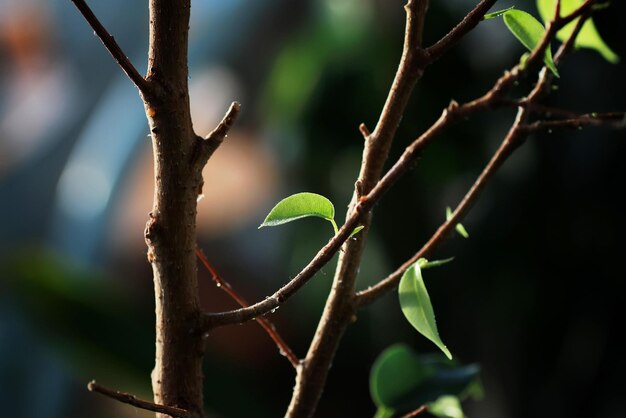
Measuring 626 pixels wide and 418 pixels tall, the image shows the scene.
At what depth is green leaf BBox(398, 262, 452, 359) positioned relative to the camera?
281 millimetres

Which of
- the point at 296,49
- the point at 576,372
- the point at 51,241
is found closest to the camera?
the point at 576,372

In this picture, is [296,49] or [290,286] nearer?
[290,286]

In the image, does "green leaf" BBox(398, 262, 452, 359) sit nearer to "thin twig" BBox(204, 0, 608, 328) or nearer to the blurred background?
"thin twig" BBox(204, 0, 608, 328)

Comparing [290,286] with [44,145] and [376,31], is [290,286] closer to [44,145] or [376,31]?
[376,31]

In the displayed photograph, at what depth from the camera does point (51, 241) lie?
1723 mm

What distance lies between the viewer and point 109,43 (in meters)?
0.25

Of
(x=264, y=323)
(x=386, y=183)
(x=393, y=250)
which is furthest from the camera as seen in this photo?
(x=393, y=250)

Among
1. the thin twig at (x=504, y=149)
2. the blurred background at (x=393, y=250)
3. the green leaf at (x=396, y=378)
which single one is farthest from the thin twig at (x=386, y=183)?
the blurred background at (x=393, y=250)

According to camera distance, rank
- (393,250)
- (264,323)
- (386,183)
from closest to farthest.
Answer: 1. (386,183)
2. (264,323)
3. (393,250)

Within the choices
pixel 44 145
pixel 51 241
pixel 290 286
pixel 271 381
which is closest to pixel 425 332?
pixel 290 286

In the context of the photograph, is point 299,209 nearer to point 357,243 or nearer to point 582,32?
point 357,243

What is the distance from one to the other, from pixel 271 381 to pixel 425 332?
130 cm

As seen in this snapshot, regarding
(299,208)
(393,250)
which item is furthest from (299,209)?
(393,250)

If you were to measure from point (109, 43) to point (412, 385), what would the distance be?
25cm
